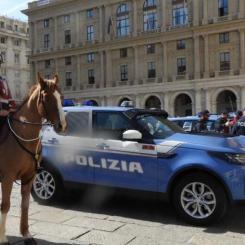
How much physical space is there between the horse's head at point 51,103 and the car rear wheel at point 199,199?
7.75 ft

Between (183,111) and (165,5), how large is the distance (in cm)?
1436

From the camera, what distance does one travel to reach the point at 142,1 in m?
62.0

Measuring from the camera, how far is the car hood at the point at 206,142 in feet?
21.0

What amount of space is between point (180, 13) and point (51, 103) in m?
55.7

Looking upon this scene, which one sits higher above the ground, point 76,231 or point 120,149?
point 120,149

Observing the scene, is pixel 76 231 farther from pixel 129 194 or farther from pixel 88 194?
pixel 88 194

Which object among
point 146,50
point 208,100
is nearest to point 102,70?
point 146,50

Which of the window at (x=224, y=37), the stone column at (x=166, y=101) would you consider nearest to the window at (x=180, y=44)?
the window at (x=224, y=37)

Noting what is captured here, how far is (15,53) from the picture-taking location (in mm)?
99312

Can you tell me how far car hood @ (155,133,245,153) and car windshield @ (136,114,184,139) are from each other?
186 millimetres

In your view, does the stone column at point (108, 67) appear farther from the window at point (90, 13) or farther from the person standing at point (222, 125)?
the person standing at point (222, 125)

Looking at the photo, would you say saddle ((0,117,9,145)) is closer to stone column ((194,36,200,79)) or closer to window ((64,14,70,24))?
stone column ((194,36,200,79))

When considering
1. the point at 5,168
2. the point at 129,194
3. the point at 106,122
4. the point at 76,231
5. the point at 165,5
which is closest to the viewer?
the point at 5,168

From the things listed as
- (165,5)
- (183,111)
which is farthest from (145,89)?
(165,5)
